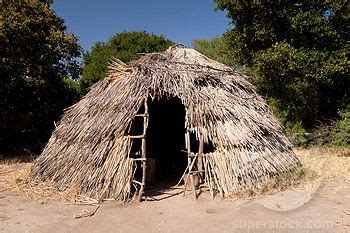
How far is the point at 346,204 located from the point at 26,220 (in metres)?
5.88

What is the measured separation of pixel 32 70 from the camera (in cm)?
1205

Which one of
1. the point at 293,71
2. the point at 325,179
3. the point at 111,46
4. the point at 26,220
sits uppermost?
the point at 111,46

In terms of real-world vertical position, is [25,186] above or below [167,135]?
below

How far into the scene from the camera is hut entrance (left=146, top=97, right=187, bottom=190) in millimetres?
11406

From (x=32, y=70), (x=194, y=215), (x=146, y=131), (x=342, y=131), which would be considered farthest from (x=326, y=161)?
(x=32, y=70)

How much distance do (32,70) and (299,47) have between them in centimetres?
958

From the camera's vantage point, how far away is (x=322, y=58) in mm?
12758

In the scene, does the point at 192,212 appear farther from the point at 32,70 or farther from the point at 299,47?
the point at 299,47

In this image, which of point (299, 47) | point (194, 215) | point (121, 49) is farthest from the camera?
point (121, 49)

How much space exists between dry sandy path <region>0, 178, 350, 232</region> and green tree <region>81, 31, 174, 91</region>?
15580 millimetres

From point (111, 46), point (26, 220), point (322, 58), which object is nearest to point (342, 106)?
point (322, 58)

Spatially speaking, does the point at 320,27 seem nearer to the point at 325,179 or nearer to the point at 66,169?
the point at 325,179

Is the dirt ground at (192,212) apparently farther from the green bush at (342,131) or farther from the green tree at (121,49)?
the green tree at (121,49)

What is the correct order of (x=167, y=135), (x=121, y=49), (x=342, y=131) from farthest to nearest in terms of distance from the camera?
(x=121, y=49), (x=342, y=131), (x=167, y=135)
